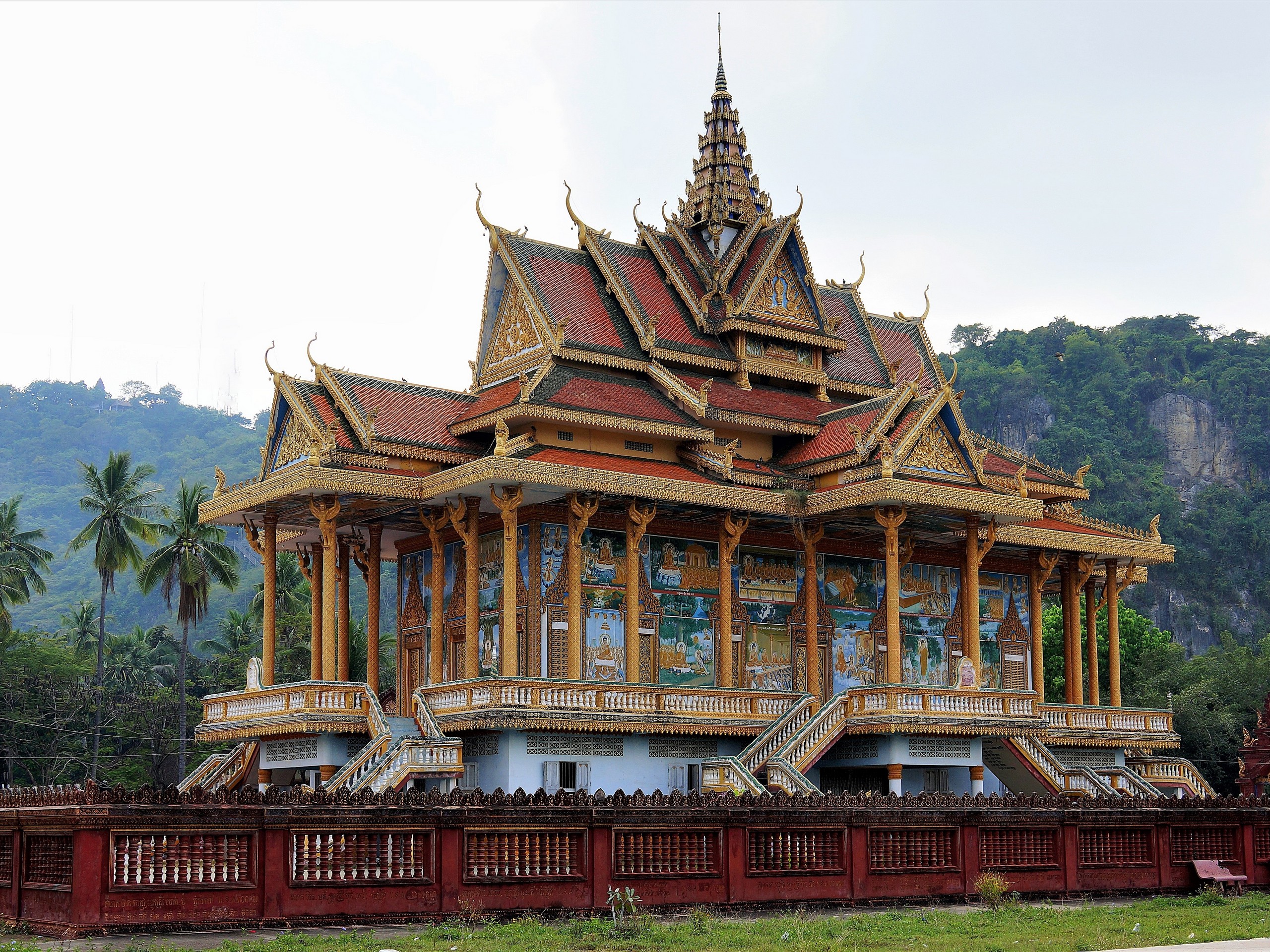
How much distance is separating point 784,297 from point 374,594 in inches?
469

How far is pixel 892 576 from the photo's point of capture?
30.8m

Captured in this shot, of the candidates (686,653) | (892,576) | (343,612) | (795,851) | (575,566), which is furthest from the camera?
(343,612)

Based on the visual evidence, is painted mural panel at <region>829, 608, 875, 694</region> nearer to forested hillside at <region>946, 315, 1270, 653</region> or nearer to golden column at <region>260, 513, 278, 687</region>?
golden column at <region>260, 513, 278, 687</region>

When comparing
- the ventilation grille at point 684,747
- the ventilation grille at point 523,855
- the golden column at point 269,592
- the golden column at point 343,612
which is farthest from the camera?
the golden column at point 343,612

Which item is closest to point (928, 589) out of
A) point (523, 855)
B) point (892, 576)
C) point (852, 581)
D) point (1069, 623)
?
point (852, 581)

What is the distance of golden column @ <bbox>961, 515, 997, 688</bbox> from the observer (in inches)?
1262

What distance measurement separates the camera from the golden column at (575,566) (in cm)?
2881

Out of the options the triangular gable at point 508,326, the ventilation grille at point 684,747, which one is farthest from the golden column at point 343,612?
the ventilation grille at point 684,747

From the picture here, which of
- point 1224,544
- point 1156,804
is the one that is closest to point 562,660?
point 1156,804

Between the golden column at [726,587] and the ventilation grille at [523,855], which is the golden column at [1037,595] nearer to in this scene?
the golden column at [726,587]

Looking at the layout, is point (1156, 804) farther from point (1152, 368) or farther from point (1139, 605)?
point (1152, 368)

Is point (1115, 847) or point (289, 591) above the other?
point (289, 591)

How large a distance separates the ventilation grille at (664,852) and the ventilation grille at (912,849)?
248 centimetres

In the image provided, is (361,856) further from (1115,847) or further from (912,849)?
(1115,847)
